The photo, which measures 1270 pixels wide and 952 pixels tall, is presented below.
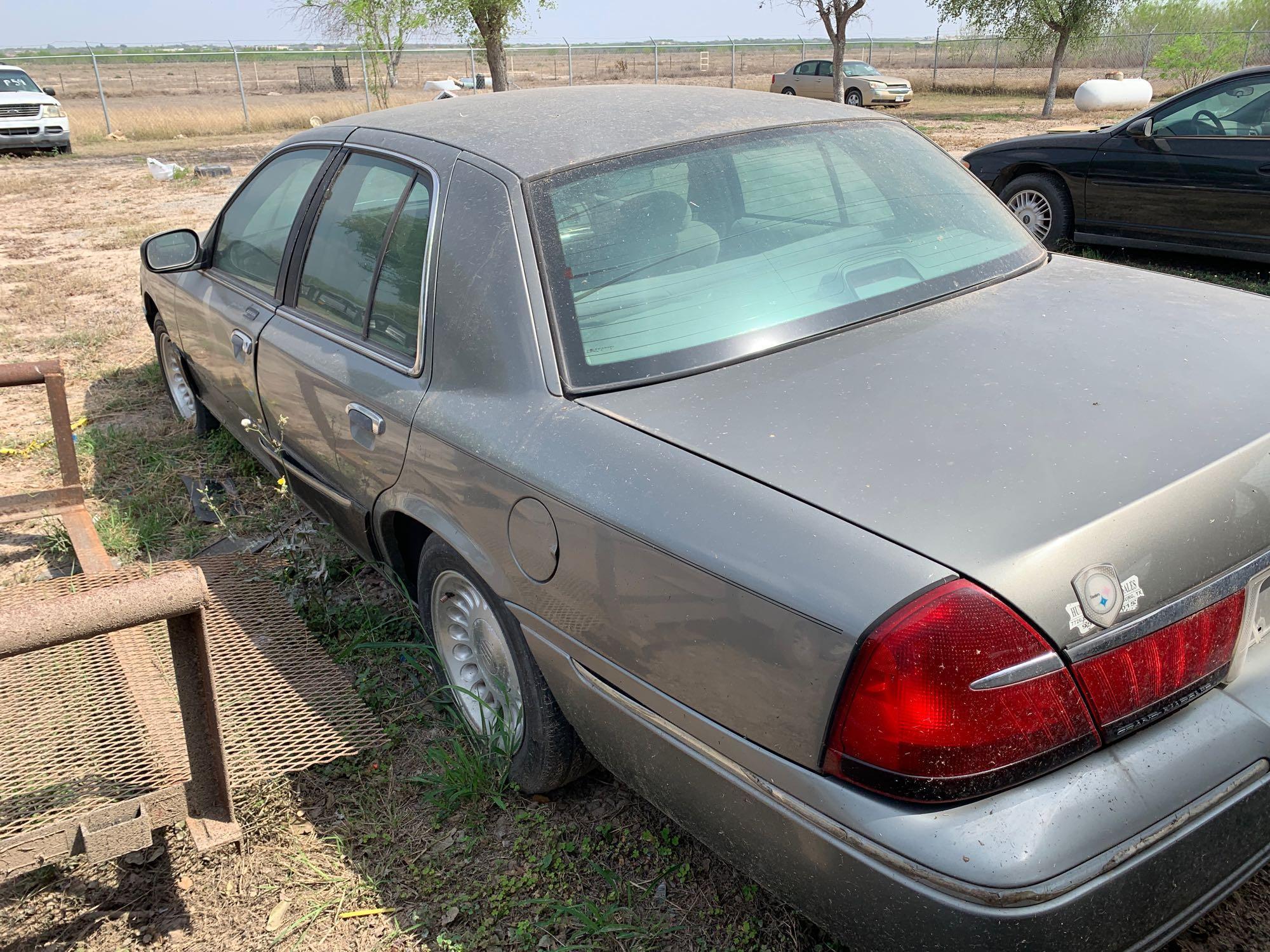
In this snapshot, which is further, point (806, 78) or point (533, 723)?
point (806, 78)

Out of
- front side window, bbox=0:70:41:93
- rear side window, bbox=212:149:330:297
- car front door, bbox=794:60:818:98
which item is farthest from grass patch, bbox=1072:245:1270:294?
car front door, bbox=794:60:818:98

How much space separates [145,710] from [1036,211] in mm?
7251

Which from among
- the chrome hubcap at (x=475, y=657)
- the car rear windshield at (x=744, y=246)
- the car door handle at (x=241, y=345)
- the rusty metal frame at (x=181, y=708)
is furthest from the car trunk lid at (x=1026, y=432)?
the car door handle at (x=241, y=345)

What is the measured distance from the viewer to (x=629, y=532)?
1.87 m

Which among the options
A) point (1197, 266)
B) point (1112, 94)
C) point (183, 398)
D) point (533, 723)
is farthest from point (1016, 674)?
point (1112, 94)

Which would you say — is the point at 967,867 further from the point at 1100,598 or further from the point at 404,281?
the point at 404,281

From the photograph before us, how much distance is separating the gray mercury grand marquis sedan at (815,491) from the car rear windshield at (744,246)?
0.04ft

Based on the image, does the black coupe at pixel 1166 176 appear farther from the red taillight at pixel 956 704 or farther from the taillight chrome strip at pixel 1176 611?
the red taillight at pixel 956 704

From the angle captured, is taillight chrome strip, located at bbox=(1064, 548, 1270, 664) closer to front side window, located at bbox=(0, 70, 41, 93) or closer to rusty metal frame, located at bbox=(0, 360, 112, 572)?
rusty metal frame, located at bbox=(0, 360, 112, 572)

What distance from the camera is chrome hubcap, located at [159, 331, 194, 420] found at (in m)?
5.16

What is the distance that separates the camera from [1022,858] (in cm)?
149

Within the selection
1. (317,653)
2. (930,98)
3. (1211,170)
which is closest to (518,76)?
(930,98)

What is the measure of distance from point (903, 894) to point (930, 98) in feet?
116

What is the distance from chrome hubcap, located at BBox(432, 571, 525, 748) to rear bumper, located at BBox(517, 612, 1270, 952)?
72cm
